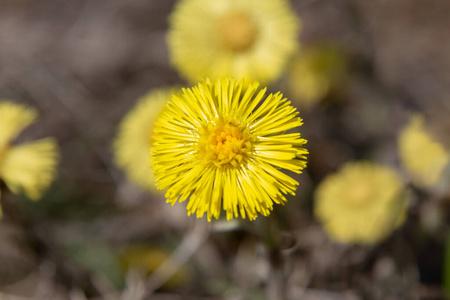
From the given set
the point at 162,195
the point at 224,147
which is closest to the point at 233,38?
the point at 162,195

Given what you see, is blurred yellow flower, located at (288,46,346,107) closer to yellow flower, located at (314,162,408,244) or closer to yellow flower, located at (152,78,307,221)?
yellow flower, located at (314,162,408,244)

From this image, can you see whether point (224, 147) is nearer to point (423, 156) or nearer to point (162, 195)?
point (423, 156)

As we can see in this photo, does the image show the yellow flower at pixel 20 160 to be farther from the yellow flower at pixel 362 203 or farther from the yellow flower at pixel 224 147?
the yellow flower at pixel 362 203

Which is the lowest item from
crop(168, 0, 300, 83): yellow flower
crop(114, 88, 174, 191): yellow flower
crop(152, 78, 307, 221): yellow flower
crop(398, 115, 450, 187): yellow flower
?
crop(152, 78, 307, 221): yellow flower

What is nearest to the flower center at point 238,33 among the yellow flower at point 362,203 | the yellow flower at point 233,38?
the yellow flower at point 233,38

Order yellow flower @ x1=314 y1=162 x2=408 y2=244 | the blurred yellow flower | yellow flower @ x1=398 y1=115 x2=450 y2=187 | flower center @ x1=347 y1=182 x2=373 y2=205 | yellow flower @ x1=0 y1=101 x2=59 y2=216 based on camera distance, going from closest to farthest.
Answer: yellow flower @ x1=0 y1=101 x2=59 y2=216
yellow flower @ x1=398 y1=115 x2=450 y2=187
yellow flower @ x1=314 y1=162 x2=408 y2=244
flower center @ x1=347 y1=182 x2=373 y2=205
the blurred yellow flower

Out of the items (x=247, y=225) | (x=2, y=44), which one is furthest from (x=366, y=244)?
(x=2, y=44)

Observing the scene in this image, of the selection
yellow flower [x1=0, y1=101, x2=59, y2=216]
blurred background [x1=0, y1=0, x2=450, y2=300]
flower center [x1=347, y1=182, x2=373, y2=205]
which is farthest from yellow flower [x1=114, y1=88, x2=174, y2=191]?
flower center [x1=347, y1=182, x2=373, y2=205]
